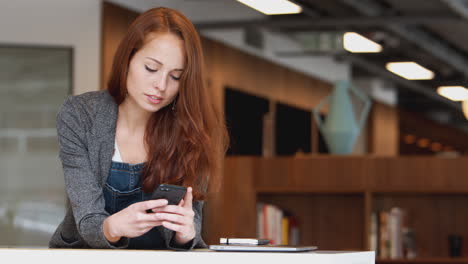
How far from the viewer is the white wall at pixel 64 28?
6.46m

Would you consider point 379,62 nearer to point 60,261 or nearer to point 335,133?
point 335,133

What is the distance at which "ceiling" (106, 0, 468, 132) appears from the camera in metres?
7.20

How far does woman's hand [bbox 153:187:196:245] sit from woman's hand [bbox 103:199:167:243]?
12 millimetres

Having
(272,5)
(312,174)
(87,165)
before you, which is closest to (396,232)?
(312,174)

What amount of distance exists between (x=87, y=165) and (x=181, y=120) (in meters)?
0.27

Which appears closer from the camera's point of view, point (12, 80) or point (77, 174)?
point (77, 174)

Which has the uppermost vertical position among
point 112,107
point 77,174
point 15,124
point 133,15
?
point 133,15

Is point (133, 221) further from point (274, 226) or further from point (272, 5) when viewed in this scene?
point (272, 5)

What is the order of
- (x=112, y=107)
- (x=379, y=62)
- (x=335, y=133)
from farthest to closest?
(x=379, y=62) < (x=335, y=133) < (x=112, y=107)

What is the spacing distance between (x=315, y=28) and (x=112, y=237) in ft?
21.4

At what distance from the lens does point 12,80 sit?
6504 mm

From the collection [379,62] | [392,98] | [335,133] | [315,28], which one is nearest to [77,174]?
[335,133]

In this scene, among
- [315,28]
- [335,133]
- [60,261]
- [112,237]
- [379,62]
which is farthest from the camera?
[379,62]

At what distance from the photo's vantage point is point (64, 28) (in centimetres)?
655
